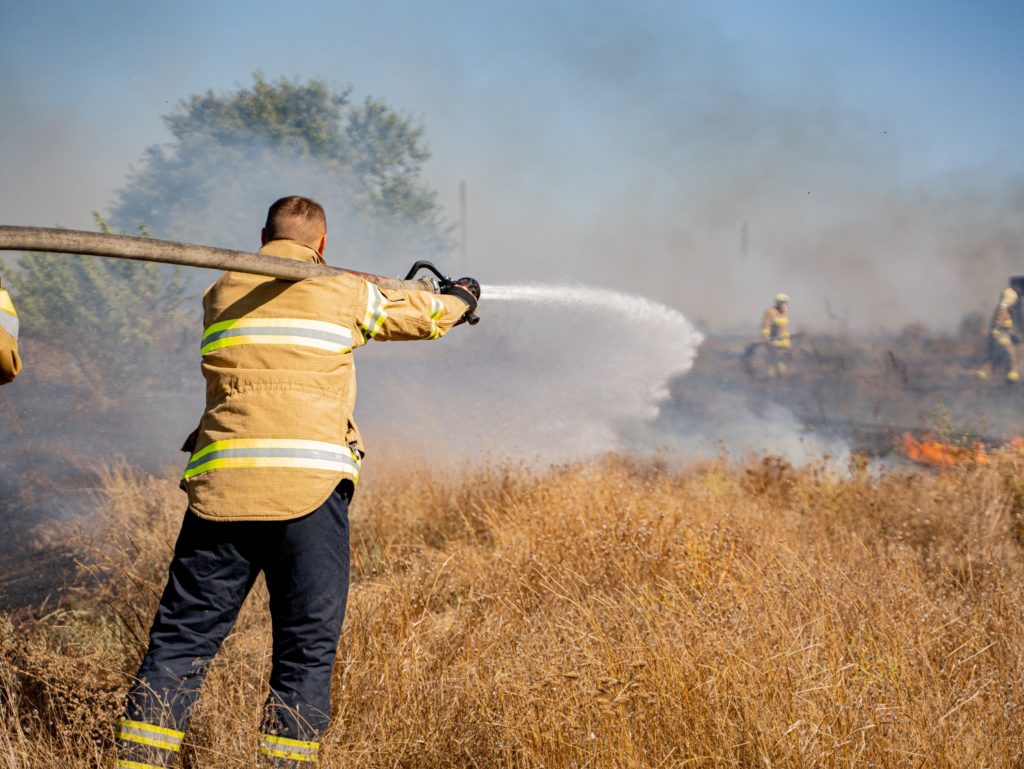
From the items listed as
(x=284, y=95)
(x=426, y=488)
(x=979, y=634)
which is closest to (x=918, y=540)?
(x=979, y=634)

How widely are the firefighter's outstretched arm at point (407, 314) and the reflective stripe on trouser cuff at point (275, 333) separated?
170 mm

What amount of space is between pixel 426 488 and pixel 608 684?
135 inches

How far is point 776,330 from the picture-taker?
12.6 m

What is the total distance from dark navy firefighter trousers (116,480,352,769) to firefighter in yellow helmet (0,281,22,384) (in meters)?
0.61

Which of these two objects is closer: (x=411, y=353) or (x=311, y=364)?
(x=311, y=364)

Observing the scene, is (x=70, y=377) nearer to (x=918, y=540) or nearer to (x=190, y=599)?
(x=190, y=599)

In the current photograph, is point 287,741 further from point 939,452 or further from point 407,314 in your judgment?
point 939,452

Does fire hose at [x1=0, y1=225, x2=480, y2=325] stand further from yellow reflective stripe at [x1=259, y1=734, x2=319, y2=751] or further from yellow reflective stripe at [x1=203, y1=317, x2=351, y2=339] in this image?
yellow reflective stripe at [x1=259, y1=734, x2=319, y2=751]

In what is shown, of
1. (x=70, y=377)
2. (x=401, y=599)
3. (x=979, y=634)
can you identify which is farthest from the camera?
(x=70, y=377)

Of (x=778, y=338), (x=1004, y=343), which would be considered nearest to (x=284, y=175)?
(x=778, y=338)

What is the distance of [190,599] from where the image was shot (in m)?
2.29

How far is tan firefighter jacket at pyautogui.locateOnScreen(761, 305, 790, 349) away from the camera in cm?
1207

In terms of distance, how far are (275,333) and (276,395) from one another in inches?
7.5

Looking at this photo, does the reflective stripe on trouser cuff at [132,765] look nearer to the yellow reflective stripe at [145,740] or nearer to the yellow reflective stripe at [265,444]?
the yellow reflective stripe at [145,740]
